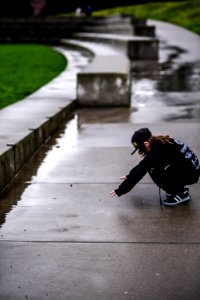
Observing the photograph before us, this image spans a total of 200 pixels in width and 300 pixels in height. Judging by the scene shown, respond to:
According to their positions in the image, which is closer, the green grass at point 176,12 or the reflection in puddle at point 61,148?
the reflection in puddle at point 61,148

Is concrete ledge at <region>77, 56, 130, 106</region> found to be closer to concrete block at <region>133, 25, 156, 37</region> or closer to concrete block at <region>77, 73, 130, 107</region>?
concrete block at <region>77, 73, 130, 107</region>

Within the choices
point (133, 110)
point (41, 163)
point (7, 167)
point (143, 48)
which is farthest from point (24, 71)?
point (7, 167)

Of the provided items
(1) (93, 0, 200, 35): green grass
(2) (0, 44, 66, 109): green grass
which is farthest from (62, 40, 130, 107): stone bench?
(1) (93, 0, 200, 35): green grass

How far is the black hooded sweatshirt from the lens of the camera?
579 cm

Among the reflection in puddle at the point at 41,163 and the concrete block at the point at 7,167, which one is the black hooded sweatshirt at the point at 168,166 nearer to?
the reflection in puddle at the point at 41,163

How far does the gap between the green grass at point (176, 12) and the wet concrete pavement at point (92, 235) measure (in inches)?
1134

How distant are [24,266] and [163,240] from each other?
1182 mm

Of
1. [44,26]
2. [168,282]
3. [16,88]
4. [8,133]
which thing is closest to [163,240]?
[168,282]

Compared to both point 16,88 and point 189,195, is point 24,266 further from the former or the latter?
point 16,88

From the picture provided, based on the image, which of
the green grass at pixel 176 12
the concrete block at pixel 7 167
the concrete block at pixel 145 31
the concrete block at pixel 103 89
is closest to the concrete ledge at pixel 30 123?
the concrete block at pixel 7 167

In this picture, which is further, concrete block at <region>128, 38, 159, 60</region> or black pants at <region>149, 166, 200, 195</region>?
concrete block at <region>128, 38, 159, 60</region>

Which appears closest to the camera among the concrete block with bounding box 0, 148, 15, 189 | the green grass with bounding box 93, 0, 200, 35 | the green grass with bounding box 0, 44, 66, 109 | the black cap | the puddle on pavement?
the black cap

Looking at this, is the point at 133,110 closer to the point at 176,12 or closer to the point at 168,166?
the point at 168,166

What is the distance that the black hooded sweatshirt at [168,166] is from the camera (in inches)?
228
